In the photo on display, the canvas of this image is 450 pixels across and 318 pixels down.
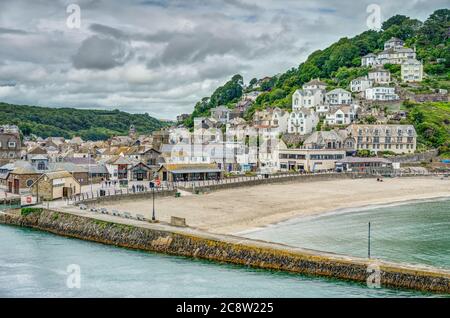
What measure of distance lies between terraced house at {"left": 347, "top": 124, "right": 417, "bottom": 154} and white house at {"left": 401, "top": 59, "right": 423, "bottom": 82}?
79.4 ft

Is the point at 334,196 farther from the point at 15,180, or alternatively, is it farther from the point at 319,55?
the point at 319,55

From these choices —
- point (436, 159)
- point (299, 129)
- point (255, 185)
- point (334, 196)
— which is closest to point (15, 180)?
point (255, 185)

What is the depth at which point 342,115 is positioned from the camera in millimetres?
76375

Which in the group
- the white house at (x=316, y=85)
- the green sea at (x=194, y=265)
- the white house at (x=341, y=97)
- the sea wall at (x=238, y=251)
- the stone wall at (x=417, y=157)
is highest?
the white house at (x=316, y=85)

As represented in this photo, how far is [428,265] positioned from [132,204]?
2216cm

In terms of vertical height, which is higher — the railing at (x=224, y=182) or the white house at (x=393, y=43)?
the white house at (x=393, y=43)

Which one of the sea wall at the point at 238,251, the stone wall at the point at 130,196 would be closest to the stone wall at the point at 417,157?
the stone wall at the point at 130,196

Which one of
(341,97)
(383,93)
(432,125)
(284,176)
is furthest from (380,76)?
(284,176)

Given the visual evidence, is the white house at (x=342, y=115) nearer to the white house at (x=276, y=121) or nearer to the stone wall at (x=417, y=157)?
the white house at (x=276, y=121)

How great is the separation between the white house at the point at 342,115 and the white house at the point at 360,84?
1250 centimetres

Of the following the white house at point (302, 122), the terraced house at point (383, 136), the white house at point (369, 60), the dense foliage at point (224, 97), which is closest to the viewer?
the terraced house at point (383, 136)

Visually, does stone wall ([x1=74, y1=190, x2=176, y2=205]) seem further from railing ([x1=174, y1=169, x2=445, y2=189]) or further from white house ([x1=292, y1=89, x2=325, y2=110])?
white house ([x1=292, y1=89, x2=325, y2=110])

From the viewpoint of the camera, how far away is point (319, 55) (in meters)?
117

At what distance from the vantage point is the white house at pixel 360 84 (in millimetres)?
88812
